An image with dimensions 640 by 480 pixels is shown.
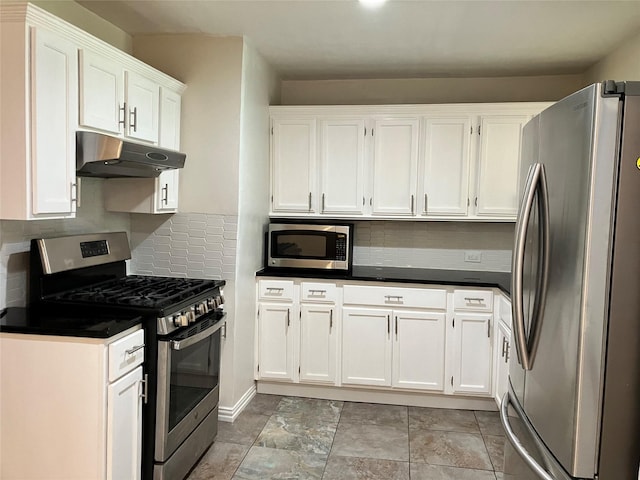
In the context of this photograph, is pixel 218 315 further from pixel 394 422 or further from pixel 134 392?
pixel 394 422

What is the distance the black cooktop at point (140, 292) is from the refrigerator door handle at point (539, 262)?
5.34 feet

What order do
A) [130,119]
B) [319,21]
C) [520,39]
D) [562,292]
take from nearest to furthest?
1. [562,292]
2. [130,119]
3. [319,21]
4. [520,39]

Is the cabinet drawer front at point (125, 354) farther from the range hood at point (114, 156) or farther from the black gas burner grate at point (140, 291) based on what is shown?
the range hood at point (114, 156)

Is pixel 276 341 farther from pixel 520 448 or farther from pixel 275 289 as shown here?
pixel 520 448

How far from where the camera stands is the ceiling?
2.68 m

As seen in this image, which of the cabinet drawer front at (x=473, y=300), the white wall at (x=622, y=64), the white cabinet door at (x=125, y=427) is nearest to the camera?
the white cabinet door at (x=125, y=427)

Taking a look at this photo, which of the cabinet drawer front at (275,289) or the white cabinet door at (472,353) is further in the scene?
the cabinet drawer front at (275,289)

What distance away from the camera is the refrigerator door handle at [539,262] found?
1549mm

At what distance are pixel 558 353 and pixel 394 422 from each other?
7.08 feet

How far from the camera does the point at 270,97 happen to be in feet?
12.8

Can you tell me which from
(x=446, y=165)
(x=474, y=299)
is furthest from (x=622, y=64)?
(x=474, y=299)

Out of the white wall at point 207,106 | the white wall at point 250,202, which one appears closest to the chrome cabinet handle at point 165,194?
the white wall at point 207,106

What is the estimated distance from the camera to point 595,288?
132cm

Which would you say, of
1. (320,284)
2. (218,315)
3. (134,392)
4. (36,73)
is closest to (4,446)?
(134,392)
